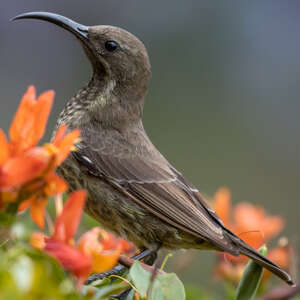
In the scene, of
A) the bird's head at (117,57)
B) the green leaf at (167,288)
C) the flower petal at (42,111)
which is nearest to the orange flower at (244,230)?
the bird's head at (117,57)

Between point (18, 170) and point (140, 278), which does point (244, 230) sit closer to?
point (140, 278)

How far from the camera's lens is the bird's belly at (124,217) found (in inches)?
142

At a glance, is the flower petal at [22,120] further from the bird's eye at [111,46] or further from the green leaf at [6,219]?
the bird's eye at [111,46]

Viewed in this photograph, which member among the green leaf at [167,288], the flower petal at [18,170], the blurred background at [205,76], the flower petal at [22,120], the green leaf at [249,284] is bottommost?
the green leaf at [167,288]

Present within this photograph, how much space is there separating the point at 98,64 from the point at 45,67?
8.07m

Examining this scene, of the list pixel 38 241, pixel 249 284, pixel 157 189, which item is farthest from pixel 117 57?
pixel 38 241

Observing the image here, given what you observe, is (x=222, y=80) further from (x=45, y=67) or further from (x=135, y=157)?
(x=135, y=157)

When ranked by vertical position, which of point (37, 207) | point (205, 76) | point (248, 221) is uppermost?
point (205, 76)

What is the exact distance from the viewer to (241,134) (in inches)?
432

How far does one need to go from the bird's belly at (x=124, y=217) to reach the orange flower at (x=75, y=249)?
2.15 meters

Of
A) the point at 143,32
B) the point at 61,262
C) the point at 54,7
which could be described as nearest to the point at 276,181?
the point at 143,32

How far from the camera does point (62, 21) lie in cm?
357

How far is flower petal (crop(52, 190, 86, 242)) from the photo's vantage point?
1379mm

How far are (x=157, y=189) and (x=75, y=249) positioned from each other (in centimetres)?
244
